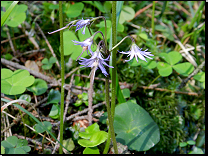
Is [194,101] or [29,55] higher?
[29,55]

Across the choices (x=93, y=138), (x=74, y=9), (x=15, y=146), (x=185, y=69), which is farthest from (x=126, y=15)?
(x=15, y=146)

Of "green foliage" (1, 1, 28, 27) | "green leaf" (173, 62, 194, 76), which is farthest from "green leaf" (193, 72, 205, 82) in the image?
"green foliage" (1, 1, 28, 27)

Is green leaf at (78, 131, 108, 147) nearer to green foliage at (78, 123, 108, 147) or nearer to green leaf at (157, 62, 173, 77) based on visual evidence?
green foliage at (78, 123, 108, 147)

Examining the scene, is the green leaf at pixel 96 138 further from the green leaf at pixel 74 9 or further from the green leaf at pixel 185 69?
the green leaf at pixel 74 9

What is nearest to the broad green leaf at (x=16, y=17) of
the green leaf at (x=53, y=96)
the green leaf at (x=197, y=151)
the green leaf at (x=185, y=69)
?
the green leaf at (x=53, y=96)

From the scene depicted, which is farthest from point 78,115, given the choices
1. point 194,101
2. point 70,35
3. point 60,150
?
point 194,101

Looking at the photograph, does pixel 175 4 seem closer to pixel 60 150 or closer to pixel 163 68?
pixel 163 68

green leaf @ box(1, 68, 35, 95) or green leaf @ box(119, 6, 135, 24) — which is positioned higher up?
green leaf @ box(119, 6, 135, 24)
